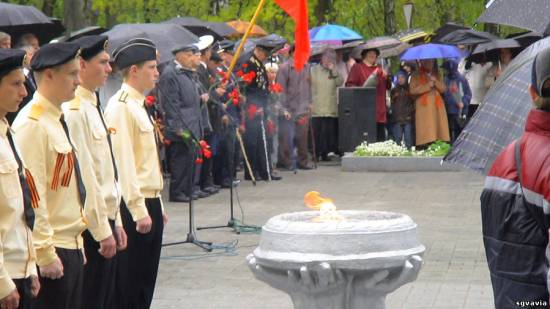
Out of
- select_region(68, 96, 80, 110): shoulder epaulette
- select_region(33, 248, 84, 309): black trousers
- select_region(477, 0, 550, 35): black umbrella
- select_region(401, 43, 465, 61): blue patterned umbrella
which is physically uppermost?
select_region(477, 0, 550, 35): black umbrella

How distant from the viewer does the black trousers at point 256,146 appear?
20078 millimetres

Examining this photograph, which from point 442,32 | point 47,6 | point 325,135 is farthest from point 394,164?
point 47,6

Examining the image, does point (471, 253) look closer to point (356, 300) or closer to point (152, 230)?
point (152, 230)

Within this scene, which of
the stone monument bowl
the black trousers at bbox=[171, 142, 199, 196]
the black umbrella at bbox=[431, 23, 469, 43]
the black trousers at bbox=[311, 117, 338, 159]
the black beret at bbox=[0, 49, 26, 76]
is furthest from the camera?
the black umbrella at bbox=[431, 23, 469, 43]

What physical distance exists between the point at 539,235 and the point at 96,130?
3217 mm

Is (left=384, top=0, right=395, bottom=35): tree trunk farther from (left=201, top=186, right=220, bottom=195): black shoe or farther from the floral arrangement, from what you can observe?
(left=201, top=186, right=220, bottom=195): black shoe

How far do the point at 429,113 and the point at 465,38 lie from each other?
7.67ft

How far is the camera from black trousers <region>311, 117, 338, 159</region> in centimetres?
2427

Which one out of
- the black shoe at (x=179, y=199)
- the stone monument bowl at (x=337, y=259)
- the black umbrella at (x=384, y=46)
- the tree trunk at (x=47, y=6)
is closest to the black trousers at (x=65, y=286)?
the stone monument bowl at (x=337, y=259)

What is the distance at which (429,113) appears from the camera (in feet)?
76.9

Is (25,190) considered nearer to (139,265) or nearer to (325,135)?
(139,265)

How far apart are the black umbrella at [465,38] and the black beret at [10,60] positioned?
19143 mm

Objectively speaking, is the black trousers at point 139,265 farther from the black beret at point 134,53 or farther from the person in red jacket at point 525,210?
the person in red jacket at point 525,210

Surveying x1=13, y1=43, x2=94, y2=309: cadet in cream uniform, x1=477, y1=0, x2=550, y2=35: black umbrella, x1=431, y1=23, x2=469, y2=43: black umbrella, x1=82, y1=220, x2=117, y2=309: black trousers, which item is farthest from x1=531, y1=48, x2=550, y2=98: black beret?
x1=431, y1=23, x2=469, y2=43: black umbrella
